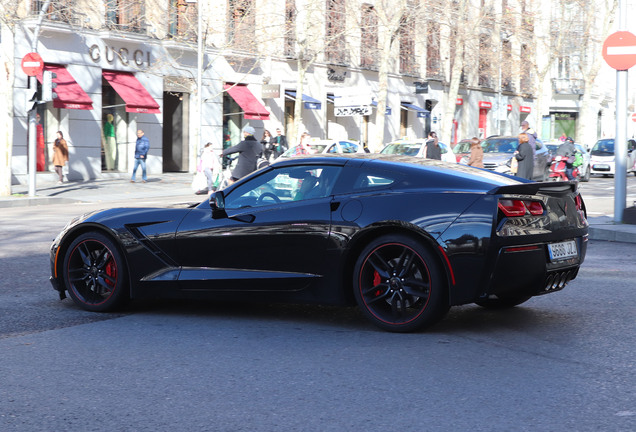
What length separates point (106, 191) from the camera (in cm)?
2652

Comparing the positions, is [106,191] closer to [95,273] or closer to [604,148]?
[95,273]

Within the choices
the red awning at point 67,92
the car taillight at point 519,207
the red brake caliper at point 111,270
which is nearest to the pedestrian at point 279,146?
the red awning at point 67,92

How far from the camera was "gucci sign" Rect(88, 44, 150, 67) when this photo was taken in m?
30.3

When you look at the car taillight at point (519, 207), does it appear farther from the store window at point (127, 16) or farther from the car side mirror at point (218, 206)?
the store window at point (127, 16)

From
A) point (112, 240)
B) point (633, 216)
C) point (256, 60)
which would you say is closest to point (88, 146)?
point (256, 60)

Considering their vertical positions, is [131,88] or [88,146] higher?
[131,88]

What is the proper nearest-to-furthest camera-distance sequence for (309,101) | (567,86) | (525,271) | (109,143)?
(525,271)
(109,143)
(309,101)
(567,86)

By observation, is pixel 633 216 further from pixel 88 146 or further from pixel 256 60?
pixel 256 60

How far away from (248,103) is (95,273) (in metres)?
30.0

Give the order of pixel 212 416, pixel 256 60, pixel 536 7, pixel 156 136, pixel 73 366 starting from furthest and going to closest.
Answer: pixel 536 7 < pixel 256 60 < pixel 156 136 < pixel 73 366 < pixel 212 416

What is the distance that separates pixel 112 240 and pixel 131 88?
25238 millimetres

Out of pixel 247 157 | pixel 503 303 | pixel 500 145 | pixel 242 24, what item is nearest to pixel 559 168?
pixel 500 145

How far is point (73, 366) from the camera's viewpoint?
5441 mm

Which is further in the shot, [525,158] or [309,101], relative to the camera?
[309,101]
